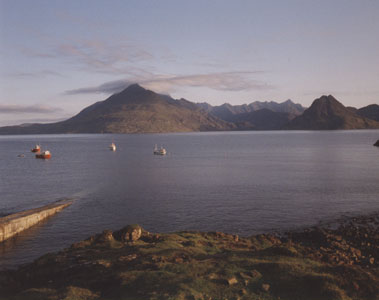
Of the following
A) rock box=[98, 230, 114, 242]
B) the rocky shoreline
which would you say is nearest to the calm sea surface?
rock box=[98, 230, 114, 242]

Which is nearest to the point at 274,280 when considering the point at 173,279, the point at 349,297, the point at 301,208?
the point at 349,297

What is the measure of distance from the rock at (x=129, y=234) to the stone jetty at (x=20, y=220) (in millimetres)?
14829

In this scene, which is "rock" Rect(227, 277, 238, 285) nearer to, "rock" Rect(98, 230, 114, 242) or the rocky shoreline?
the rocky shoreline

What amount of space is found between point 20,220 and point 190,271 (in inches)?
1154

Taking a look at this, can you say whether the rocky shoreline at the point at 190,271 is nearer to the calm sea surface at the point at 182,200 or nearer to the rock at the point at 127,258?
the rock at the point at 127,258

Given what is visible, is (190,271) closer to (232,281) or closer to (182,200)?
(232,281)

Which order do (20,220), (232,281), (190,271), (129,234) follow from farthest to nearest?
(20,220)
(129,234)
(190,271)
(232,281)

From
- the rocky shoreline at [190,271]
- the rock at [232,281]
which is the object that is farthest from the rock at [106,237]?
the rock at [232,281]

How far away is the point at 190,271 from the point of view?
21.0m

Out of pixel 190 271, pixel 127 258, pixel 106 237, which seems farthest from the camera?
pixel 106 237

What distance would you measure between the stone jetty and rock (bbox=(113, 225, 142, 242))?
14829 mm

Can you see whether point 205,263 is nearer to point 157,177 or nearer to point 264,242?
point 264,242

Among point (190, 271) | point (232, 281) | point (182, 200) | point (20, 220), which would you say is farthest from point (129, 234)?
point (182, 200)

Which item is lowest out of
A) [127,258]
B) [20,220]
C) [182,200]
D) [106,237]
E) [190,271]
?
[182,200]
